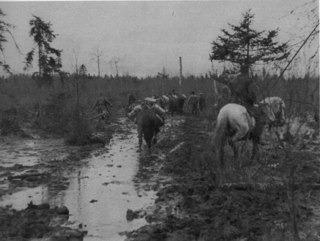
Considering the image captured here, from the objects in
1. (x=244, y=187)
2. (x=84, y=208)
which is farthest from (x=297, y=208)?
(x=84, y=208)

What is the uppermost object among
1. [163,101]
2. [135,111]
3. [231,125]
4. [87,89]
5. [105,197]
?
[87,89]

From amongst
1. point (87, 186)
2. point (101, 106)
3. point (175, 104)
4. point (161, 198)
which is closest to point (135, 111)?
point (87, 186)

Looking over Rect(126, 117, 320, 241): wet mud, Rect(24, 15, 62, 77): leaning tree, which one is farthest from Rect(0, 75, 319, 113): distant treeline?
Rect(126, 117, 320, 241): wet mud

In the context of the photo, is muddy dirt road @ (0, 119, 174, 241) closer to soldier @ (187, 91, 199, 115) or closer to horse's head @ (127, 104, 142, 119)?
horse's head @ (127, 104, 142, 119)

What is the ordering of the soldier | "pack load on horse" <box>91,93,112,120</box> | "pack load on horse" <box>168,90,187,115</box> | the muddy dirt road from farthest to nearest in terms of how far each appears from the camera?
the soldier
"pack load on horse" <box>168,90,187,115</box>
"pack load on horse" <box>91,93,112,120</box>
the muddy dirt road

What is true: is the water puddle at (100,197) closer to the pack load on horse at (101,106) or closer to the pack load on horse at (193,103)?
the pack load on horse at (101,106)

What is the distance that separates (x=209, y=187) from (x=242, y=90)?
2.71 metres

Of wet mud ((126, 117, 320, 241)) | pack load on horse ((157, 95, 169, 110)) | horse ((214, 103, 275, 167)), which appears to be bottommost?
wet mud ((126, 117, 320, 241))

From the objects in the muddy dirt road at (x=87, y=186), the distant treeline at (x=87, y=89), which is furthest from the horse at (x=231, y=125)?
the distant treeline at (x=87, y=89)

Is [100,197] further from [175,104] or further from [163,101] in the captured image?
[175,104]

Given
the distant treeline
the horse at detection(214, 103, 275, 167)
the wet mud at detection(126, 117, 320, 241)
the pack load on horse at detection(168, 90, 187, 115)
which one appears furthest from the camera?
the distant treeline

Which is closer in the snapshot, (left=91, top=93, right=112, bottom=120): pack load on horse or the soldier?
(left=91, top=93, right=112, bottom=120): pack load on horse

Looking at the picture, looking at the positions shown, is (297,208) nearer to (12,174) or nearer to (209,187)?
(209,187)

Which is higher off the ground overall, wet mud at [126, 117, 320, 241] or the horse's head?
the horse's head
